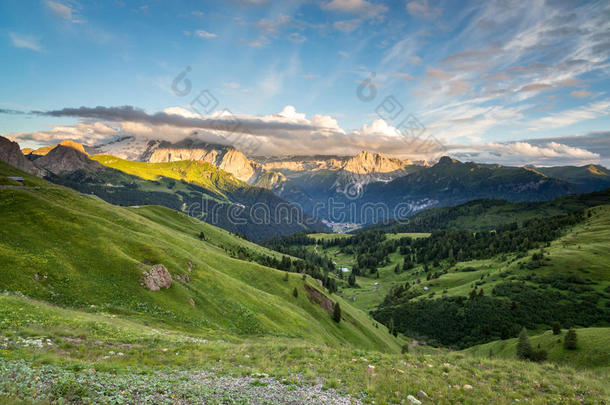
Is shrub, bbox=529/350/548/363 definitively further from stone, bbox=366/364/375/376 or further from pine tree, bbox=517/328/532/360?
stone, bbox=366/364/375/376

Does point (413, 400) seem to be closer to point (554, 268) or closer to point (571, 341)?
point (571, 341)

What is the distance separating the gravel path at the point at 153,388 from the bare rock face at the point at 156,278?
29.1 metres

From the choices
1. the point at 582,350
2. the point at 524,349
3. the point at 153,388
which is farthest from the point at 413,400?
the point at 582,350

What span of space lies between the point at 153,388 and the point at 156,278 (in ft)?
113

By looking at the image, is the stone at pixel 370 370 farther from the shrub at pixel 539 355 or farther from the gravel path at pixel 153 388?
the shrub at pixel 539 355

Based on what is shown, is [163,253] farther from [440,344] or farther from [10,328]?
[440,344]

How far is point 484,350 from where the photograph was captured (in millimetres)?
86312

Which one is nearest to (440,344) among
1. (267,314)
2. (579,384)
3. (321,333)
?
(321,333)

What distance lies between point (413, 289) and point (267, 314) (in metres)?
157

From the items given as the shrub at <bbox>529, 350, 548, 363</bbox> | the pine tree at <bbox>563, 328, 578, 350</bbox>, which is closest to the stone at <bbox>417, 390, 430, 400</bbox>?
the shrub at <bbox>529, 350, 548, 363</bbox>

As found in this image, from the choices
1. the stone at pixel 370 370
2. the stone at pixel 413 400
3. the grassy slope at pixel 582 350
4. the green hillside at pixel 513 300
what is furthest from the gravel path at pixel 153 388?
the green hillside at pixel 513 300

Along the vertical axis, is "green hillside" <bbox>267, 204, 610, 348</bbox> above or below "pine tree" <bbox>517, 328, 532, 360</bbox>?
below

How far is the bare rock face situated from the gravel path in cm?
2912

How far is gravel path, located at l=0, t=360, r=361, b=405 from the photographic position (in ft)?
36.0
